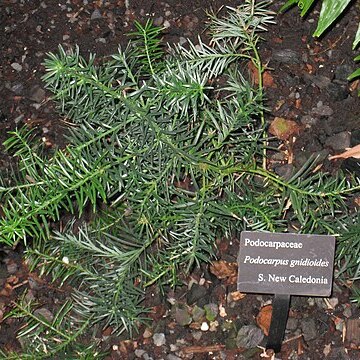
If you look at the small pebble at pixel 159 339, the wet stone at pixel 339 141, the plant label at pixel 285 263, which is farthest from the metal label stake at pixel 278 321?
the wet stone at pixel 339 141

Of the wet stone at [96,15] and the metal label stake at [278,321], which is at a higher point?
the wet stone at [96,15]

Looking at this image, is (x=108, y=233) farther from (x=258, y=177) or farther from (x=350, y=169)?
(x=350, y=169)

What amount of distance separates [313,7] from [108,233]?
1.01m

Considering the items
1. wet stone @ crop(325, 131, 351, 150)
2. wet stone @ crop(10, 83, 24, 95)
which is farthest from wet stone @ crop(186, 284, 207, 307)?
wet stone @ crop(10, 83, 24, 95)

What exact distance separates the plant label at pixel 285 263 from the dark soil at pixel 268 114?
26 cm

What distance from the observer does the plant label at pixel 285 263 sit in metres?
1.59

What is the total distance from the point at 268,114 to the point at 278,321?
2.17 ft

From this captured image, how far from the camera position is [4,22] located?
2246mm

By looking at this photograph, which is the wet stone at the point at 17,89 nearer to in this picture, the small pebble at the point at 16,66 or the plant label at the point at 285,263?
the small pebble at the point at 16,66

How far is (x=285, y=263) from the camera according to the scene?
1613 mm

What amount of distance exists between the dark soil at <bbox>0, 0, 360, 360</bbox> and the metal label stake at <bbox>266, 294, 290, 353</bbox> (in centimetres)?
7

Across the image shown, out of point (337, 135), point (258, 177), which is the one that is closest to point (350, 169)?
point (337, 135)

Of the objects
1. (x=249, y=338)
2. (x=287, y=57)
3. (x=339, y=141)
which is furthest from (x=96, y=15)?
(x=249, y=338)

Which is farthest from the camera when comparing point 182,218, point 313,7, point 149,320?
point 313,7
